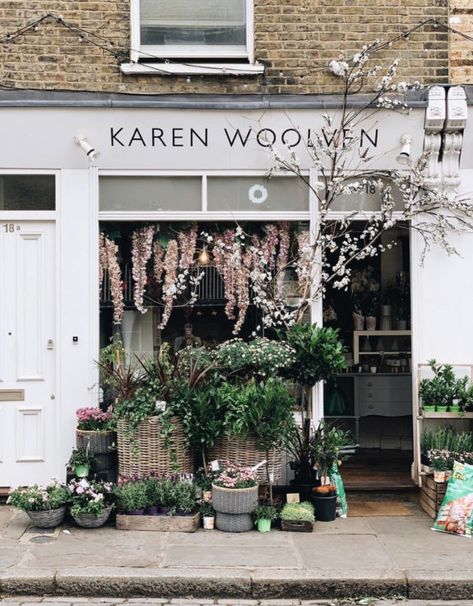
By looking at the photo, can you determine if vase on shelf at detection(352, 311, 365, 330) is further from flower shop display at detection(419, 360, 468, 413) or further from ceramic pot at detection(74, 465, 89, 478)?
ceramic pot at detection(74, 465, 89, 478)

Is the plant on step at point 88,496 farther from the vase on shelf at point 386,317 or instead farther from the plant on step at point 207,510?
the vase on shelf at point 386,317

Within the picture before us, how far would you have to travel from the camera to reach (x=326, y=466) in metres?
7.74

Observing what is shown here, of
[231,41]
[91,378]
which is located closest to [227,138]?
[231,41]

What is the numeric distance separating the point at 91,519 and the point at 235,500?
4.25 ft

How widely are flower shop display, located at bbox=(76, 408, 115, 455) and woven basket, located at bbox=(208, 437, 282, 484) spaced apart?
107 centimetres

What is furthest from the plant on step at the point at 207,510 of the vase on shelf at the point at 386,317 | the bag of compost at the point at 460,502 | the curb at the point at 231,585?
the vase on shelf at the point at 386,317

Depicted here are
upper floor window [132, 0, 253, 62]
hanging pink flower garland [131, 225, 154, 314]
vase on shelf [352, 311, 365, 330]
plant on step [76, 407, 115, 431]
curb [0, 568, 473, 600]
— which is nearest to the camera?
curb [0, 568, 473, 600]

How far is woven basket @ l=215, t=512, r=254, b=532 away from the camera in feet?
23.8

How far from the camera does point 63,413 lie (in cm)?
824

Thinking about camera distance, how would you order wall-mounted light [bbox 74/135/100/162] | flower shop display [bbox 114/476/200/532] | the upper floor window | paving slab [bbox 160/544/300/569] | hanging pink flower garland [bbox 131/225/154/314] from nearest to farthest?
paving slab [bbox 160/544/300/569], flower shop display [bbox 114/476/200/532], wall-mounted light [bbox 74/135/100/162], the upper floor window, hanging pink flower garland [bbox 131/225/154/314]

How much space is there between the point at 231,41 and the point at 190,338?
3.18 meters

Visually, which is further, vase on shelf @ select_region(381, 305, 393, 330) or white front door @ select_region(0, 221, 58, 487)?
vase on shelf @ select_region(381, 305, 393, 330)

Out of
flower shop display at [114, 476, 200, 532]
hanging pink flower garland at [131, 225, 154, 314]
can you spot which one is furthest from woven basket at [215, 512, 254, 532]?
hanging pink flower garland at [131, 225, 154, 314]

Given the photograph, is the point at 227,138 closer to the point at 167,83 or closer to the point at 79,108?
the point at 167,83
